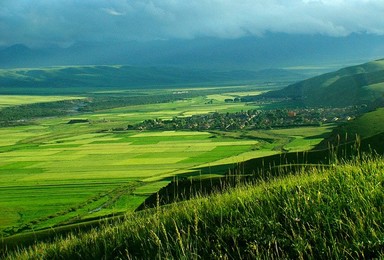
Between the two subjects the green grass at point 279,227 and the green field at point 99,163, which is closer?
the green grass at point 279,227

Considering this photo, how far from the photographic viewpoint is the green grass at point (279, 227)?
7.86 m

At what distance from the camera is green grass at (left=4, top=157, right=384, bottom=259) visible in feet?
25.8

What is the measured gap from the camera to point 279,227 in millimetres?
8883

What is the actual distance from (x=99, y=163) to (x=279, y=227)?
253 feet

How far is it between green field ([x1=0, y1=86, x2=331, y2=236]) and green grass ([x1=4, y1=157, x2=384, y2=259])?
23.6 metres

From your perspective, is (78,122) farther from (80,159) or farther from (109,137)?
(80,159)

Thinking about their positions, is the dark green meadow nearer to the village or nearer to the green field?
the green field

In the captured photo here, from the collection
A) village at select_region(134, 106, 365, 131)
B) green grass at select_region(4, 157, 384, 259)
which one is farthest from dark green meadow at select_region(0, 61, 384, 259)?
village at select_region(134, 106, 365, 131)

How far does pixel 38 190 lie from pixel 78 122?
102 m

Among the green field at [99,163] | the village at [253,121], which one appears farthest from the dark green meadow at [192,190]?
the village at [253,121]

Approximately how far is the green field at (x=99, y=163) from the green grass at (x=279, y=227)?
77.5ft

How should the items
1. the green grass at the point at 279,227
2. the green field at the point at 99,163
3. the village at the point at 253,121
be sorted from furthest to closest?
the village at the point at 253,121 → the green field at the point at 99,163 → the green grass at the point at 279,227

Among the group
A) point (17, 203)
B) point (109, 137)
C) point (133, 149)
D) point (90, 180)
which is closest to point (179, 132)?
point (109, 137)

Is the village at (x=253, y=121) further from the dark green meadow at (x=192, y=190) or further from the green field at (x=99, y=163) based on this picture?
the green field at (x=99, y=163)
